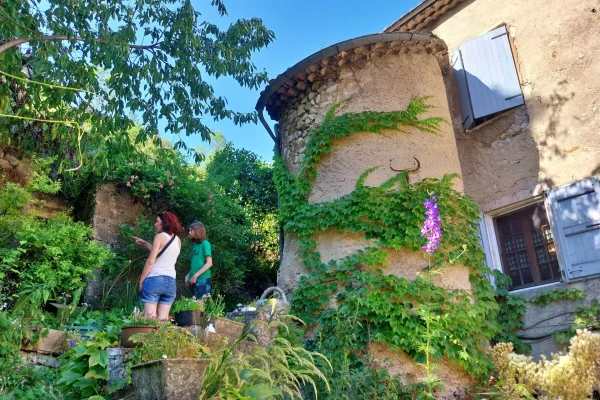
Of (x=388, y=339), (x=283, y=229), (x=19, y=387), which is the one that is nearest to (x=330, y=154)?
(x=283, y=229)

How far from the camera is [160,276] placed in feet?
16.3

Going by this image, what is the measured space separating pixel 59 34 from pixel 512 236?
21.6 ft

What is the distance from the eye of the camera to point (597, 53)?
6.67 m

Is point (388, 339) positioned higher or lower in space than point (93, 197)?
lower

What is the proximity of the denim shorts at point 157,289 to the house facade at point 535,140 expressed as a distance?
15.4ft

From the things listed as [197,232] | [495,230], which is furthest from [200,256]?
[495,230]

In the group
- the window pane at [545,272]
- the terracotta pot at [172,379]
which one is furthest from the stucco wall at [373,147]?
the terracotta pot at [172,379]

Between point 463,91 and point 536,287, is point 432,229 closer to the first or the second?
point 536,287

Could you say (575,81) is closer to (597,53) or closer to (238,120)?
(597,53)

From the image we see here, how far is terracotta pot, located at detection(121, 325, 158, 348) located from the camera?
394cm

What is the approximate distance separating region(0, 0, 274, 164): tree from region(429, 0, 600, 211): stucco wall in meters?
3.62

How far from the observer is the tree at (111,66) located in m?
5.38

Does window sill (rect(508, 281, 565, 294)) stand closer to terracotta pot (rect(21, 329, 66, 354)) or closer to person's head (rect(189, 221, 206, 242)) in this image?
person's head (rect(189, 221, 206, 242))

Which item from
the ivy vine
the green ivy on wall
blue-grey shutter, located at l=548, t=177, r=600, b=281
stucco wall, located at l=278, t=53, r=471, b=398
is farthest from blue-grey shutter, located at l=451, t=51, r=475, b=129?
the ivy vine
